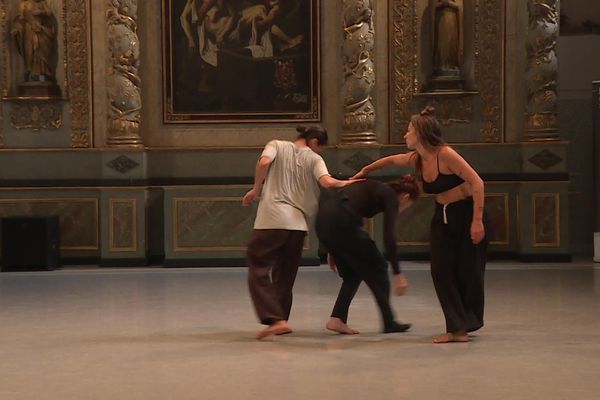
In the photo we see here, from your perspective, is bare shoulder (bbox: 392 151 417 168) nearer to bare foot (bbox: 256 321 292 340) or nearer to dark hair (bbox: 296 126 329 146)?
dark hair (bbox: 296 126 329 146)

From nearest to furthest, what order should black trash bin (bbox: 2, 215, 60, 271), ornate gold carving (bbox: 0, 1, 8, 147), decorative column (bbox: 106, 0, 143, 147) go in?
black trash bin (bbox: 2, 215, 60, 271)
decorative column (bbox: 106, 0, 143, 147)
ornate gold carving (bbox: 0, 1, 8, 147)

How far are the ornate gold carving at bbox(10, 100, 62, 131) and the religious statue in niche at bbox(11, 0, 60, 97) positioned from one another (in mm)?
155

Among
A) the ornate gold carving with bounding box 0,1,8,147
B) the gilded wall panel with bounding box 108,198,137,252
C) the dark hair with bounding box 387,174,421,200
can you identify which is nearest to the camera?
the dark hair with bounding box 387,174,421,200

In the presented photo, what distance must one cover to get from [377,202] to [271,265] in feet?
3.13

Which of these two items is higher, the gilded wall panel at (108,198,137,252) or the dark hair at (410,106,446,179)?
the dark hair at (410,106,446,179)

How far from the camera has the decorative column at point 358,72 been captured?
13.5 meters

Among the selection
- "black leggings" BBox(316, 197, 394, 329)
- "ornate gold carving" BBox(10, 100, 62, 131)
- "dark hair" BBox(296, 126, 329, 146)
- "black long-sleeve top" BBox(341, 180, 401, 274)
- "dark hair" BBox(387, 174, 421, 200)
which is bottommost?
"black leggings" BBox(316, 197, 394, 329)

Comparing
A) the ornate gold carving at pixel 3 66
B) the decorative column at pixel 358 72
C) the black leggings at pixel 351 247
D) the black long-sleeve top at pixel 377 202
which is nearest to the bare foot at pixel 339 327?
the black leggings at pixel 351 247

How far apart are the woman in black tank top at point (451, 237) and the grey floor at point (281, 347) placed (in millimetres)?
251

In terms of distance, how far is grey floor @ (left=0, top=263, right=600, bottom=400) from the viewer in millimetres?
6312

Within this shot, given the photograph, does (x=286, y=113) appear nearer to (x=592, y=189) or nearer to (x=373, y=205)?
(x=592, y=189)

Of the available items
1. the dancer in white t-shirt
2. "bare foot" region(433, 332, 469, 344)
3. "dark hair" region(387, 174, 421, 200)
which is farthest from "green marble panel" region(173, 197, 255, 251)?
"bare foot" region(433, 332, 469, 344)

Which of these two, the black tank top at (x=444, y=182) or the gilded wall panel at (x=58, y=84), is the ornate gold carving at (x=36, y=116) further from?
the black tank top at (x=444, y=182)

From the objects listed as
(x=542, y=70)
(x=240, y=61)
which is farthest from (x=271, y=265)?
(x=542, y=70)
